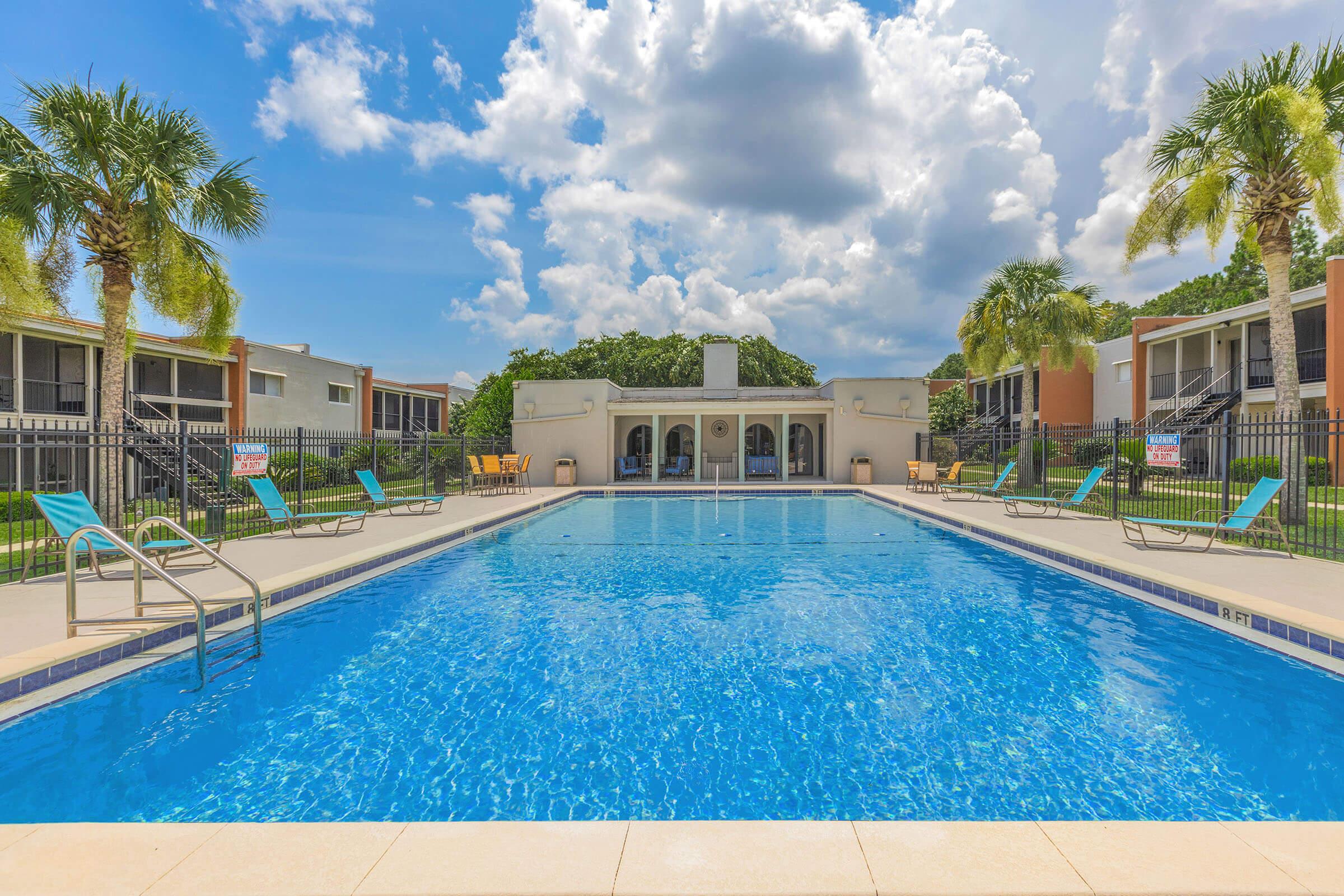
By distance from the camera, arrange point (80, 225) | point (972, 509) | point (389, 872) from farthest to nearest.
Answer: point (972, 509) → point (80, 225) → point (389, 872)

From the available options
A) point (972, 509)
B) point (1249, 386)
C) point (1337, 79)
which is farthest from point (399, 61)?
point (1249, 386)

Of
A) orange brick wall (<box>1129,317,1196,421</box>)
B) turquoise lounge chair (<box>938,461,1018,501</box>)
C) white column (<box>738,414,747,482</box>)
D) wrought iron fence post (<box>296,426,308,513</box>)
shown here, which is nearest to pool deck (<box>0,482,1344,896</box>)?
wrought iron fence post (<box>296,426,308,513</box>)

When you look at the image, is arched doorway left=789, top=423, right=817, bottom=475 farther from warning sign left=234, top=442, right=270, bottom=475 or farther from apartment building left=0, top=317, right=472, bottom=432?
apartment building left=0, top=317, right=472, bottom=432

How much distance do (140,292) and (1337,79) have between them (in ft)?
64.6

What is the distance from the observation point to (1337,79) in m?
9.57

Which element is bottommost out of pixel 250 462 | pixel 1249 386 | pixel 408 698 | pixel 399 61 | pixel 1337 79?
pixel 408 698

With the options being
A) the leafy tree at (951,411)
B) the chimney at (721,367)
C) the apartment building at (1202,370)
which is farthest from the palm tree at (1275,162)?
the leafy tree at (951,411)

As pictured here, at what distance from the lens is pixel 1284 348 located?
398 inches

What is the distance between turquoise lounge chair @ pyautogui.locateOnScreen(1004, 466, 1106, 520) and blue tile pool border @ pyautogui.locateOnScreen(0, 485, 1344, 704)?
1.79 metres

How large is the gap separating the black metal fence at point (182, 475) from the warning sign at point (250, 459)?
130mm

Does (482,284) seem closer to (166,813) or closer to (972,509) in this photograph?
(972,509)

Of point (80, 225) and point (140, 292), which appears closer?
point (80, 225)

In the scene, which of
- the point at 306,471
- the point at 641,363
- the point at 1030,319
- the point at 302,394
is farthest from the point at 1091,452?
the point at 302,394

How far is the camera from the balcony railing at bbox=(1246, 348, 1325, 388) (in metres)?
18.1
